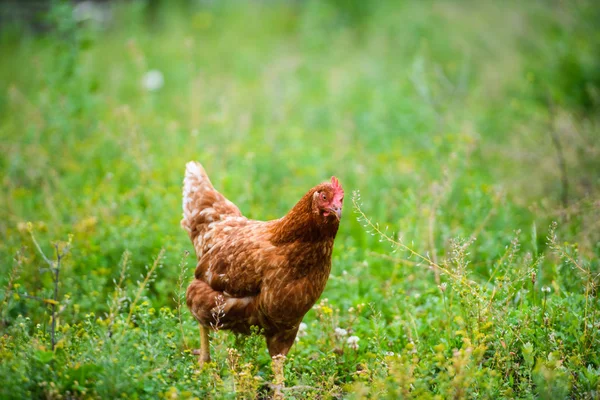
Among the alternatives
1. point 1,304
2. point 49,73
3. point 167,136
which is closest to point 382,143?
point 167,136

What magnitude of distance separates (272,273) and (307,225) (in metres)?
0.36

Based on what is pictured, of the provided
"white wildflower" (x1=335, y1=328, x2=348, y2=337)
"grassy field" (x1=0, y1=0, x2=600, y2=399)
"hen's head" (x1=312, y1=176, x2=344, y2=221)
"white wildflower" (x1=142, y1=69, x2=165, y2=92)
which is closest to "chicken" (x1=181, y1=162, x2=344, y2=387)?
"hen's head" (x1=312, y1=176, x2=344, y2=221)

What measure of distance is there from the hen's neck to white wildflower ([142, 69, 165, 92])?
5.79 m

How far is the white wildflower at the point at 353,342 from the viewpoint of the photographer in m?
3.49

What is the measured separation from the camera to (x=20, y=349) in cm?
285

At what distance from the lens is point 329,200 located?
3.02m

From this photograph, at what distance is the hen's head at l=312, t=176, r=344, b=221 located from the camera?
9.83 ft

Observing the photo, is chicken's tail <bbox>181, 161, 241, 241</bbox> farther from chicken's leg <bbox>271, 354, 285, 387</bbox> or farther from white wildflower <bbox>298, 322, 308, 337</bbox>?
chicken's leg <bbox>271, 354, 285, 387</bbox>

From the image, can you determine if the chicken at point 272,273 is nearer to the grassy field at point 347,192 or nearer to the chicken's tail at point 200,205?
the grassy field at point 347,192

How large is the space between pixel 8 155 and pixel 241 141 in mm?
2635

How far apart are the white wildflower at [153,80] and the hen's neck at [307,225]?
5791 mm

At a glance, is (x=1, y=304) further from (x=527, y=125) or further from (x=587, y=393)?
(x=527, y=125)

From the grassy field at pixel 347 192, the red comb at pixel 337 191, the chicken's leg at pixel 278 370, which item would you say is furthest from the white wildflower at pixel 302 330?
the red comb at pixel 337 191

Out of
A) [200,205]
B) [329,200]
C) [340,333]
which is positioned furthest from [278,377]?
[200,205]
